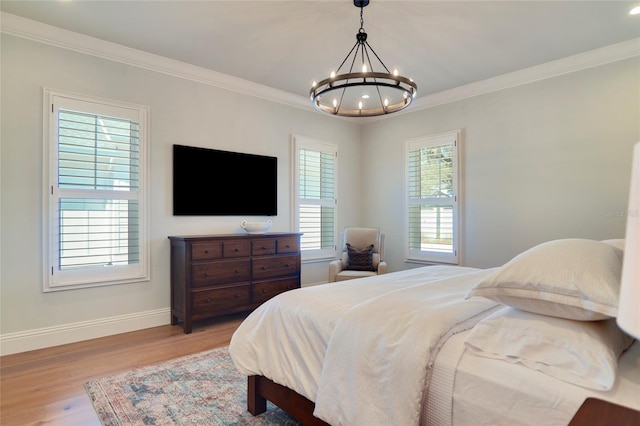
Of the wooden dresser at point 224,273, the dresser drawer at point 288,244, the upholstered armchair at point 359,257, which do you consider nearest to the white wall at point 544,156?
the upholstered armchair at point 359,257

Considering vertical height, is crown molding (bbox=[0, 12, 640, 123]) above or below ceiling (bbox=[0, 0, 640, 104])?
below

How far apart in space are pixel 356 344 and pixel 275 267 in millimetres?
2853

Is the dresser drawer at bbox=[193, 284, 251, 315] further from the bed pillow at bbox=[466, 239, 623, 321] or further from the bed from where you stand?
the bed pillow at bbox=[466, 239, 623, 321]

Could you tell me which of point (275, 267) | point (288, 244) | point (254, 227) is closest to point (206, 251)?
point (254, 227)

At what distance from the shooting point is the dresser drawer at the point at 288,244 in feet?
14.1

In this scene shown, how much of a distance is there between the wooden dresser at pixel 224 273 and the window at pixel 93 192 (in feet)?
1.45

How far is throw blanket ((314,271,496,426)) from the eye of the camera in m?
1.29

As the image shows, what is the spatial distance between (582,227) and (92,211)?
4.99 metres

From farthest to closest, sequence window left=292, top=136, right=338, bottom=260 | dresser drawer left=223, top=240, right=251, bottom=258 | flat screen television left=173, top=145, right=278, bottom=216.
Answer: window left=292, top=136, right=338, bottom=260
flat screen television left=173, top=145, right=278, bottom=216
dresser drawer left=223, top=240, right=251, bottom=258

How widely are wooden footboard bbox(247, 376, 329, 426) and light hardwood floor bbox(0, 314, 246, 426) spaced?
91 centimetres

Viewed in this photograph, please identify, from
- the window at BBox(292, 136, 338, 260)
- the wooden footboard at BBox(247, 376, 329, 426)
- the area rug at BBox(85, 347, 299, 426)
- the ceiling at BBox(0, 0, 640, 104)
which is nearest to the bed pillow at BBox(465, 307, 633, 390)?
the wooden footboard at BBox(247, 376, 329, 426)

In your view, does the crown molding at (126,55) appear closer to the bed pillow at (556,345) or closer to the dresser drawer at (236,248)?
the dresser drawer at (236,248)

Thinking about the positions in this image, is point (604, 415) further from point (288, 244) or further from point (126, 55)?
point (126, 55)

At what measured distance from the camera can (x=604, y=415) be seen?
2.59ft
